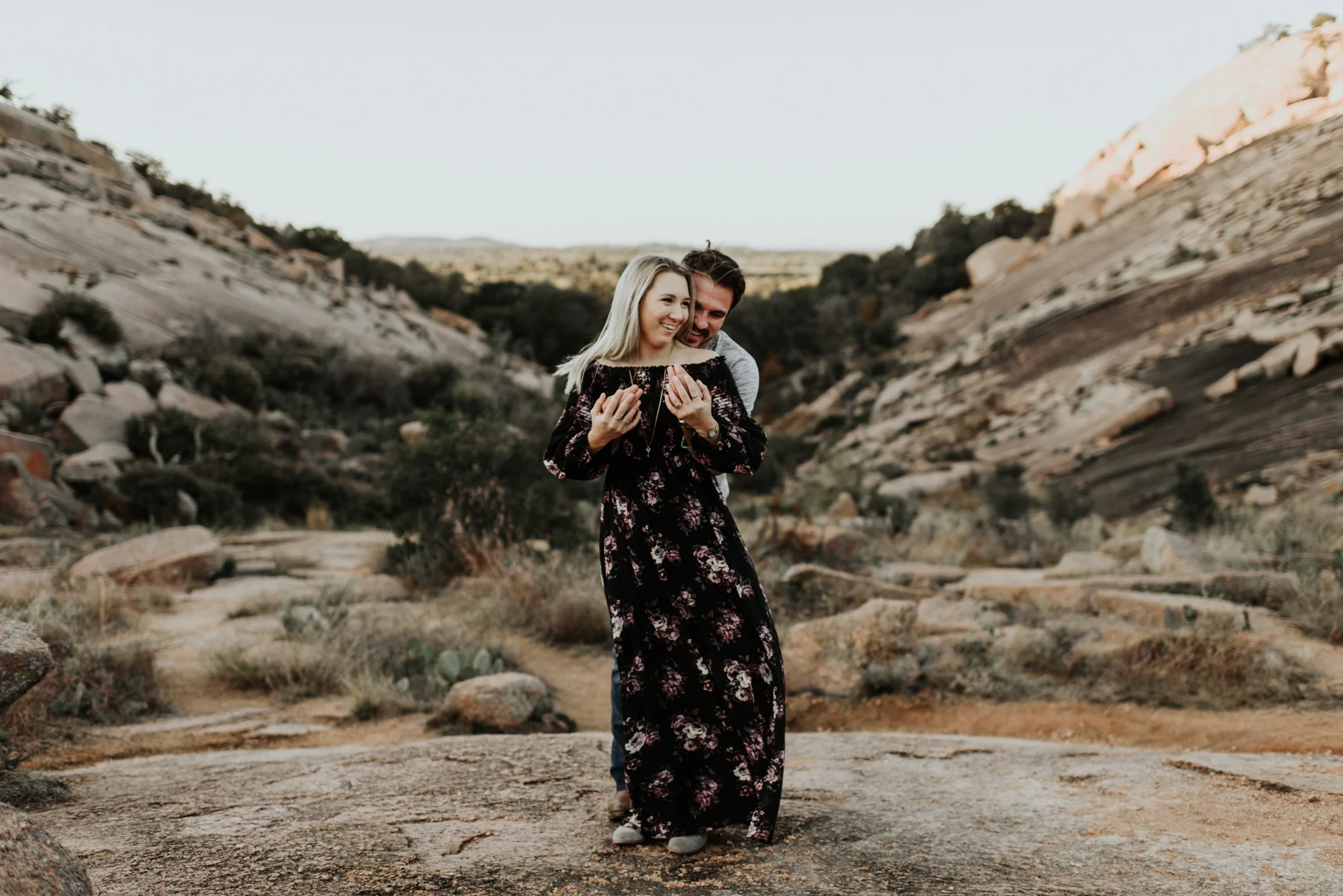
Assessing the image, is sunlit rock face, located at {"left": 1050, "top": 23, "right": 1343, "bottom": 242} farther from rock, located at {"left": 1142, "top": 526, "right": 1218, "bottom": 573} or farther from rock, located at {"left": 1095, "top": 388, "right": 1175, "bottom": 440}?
rock, located at {"left": 1142, "top": 526, "right": 1218, "bottom": 573}

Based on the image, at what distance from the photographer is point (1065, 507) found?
12.9 metres

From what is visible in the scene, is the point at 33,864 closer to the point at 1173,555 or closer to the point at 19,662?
the point at 19,662

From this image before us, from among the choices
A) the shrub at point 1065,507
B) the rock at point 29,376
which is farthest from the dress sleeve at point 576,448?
the rock at point 29,376

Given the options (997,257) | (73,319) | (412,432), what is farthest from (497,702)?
(997,257)

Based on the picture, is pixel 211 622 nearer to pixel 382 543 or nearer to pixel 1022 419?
pixel 382 543

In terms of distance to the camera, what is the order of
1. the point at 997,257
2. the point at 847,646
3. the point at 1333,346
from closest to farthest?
the point at 847,646 < the point at 1333,346 < the point at 997,257

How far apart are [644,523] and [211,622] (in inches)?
274

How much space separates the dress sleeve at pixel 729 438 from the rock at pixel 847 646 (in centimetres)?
412

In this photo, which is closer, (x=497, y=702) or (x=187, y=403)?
(x=497, y=702)

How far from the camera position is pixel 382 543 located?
39.4 ft

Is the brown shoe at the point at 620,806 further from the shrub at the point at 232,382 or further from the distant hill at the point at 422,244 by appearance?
the distant hill at the point at 422,244

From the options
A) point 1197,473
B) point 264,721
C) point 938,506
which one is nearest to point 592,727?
point 264,721

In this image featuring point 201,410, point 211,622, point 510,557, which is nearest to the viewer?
point 211,622

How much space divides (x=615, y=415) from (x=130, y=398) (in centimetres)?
1682
